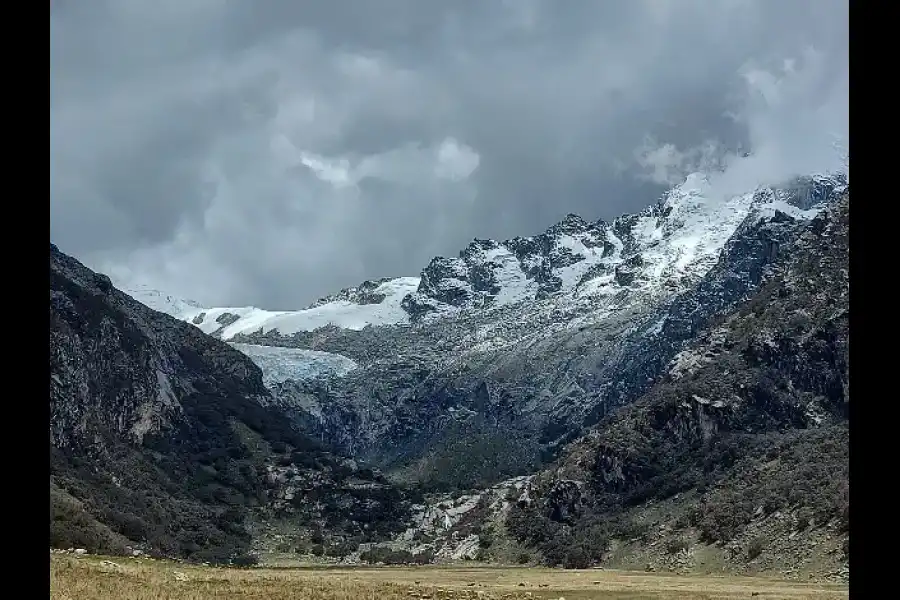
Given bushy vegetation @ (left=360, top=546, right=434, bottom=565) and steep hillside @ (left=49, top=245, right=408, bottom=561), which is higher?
steep hillside @ (left=49, top=245, right=408, bottom=561)

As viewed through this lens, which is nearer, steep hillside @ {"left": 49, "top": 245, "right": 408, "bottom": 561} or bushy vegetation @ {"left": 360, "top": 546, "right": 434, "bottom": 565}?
bushy vegetation @ {"left": 360, "top": 546, "right": 434, "bottom": 565}

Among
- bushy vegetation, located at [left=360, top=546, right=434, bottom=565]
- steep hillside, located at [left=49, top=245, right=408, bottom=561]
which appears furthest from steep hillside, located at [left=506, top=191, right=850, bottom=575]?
steep hillside, located at [left=49, top=245, right=408, bottom=561]

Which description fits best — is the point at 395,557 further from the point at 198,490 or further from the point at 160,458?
the point at 160,458

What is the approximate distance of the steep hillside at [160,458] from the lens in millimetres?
133000

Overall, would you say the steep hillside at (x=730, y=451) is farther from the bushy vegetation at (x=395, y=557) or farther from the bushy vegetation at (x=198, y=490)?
the bushy vegetation at (x=198, y=490)

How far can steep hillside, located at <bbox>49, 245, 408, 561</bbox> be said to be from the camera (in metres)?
133

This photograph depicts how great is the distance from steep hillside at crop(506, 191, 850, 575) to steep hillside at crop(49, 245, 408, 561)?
1551 inches

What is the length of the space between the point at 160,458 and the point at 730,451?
304ft

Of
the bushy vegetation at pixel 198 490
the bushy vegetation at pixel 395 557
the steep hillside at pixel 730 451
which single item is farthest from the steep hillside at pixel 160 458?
the steep hillside at pixel 730 451

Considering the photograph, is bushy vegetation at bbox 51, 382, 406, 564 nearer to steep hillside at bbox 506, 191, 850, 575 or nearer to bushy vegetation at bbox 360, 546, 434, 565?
bushy vegetation at bbox 360, 546, 434, 565

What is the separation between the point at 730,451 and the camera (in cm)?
13388

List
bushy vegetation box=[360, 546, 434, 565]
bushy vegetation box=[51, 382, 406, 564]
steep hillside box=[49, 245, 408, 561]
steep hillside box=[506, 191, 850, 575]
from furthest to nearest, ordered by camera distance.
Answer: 1. steep hillside box=[49, 245, 408, 561]
2. bushy vegetation box=[360, 546, 434, 565]
3. bushy vegetation box=[51, 382, 406, 564]
4. steep hillside box=[506, 191, 850, 575]

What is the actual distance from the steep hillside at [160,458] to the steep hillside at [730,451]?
39392 mm
